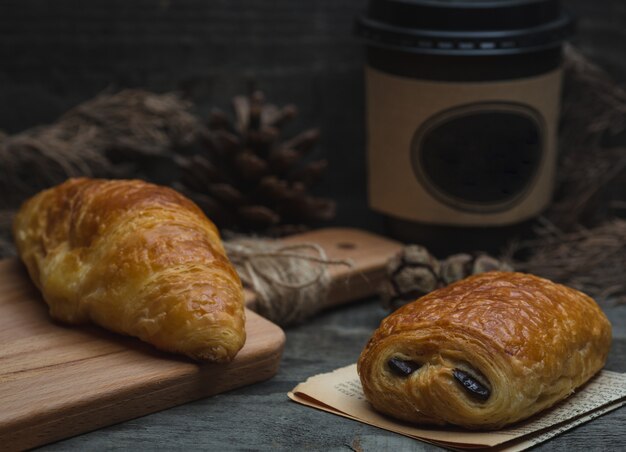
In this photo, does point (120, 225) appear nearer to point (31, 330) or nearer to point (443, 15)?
point (31, 330)

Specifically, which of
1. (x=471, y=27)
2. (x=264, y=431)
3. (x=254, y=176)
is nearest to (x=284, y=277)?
(x=254, y=176)

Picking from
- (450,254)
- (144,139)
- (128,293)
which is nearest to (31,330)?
(128,293)

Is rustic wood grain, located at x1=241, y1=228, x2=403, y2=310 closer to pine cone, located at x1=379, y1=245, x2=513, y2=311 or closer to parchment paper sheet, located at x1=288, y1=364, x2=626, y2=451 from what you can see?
pine cone, located at x1=379, y1=245, x2=513, y2=311

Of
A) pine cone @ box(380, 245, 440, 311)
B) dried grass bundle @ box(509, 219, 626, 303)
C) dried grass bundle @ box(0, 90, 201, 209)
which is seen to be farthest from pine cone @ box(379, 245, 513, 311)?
dried grass bundle @ box(0, 90, 201, 209)

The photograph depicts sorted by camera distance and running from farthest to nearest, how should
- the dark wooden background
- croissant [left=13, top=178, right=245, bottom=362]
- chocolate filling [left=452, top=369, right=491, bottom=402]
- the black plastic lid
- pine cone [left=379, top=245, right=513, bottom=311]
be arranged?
the dark wooden background → the black plastic lid → pine cone [left=379, top=245, right=513, bottom=311] → croissant [left=13, top=178, right=245, bottom=362] → chocolate filling [left=452, top=369, right=491, bottom=402]

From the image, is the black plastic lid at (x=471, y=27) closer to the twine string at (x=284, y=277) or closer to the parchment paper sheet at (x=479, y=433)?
the twine string at (x=284, y=277)

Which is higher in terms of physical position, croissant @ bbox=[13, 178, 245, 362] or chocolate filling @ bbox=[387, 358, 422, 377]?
croissant @ bbox=[13, 178, 245, 362]

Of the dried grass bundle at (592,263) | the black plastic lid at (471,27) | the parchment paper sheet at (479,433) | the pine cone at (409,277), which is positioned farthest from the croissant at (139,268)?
the dried grass bundle at (592,263)
